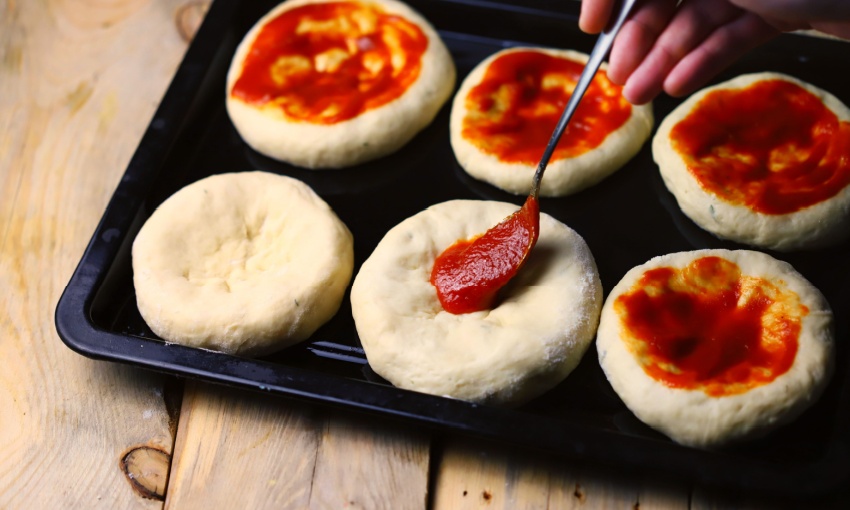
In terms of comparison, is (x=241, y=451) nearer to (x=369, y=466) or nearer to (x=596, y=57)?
(x=369, y=466)

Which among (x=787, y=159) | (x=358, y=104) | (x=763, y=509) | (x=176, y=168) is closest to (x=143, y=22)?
(x=176, y=168)

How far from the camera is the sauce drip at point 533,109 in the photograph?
2506mm

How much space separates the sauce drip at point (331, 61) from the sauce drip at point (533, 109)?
0.86 ft

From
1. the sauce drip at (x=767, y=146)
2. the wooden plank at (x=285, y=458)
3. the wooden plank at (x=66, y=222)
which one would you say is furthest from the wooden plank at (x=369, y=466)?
the sauce drip at (x=767, y=146)

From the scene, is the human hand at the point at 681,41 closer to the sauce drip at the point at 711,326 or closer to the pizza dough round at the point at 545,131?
the pizza dough round at the point at 545,131

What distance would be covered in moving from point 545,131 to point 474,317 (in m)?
0.73

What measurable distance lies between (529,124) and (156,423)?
1.41 m

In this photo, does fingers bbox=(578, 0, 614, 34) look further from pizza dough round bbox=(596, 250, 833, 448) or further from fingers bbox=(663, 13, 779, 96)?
pizza dough round bbox=(596, 250, 833, 448)

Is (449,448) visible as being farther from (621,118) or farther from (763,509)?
(621,118)

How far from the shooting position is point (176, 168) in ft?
8.61

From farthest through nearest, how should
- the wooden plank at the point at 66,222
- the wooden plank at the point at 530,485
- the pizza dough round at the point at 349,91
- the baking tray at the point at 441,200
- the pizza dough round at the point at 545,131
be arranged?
the pizza dough round at the point at 349,91
the pizza dough round at the point at 545,131
the wooden plank at the point at 66,222
the wooden plank at the point at 530,485
the baking tray at the point at 441,200

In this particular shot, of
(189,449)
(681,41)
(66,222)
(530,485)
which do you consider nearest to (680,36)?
(681,41)

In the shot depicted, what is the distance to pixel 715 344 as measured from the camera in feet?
6.69

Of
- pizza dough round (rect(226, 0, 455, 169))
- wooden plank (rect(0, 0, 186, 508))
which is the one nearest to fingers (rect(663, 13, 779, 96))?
pizza dough round (rect(226, 0, 455, 169))
